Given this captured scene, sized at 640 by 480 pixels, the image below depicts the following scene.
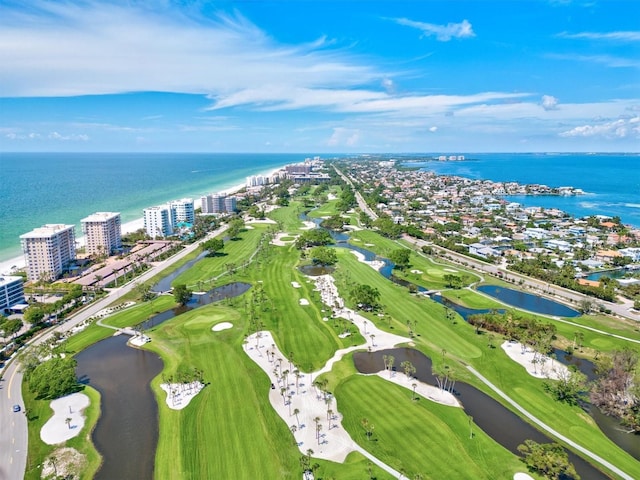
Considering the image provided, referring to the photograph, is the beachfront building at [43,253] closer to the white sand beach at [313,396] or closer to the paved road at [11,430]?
the paved road at [11,430]

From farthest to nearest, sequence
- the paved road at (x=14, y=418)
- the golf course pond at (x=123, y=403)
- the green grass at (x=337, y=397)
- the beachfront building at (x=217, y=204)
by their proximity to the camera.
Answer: the beachfront building at (x=217, y=204) → the golf course pond at (x=123, y=403) → the green grass at (x=337, y=397) → the paved road at (x=14, y=418)

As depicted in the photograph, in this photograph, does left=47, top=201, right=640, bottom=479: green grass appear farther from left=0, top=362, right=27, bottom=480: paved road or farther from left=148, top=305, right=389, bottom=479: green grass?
left=0, top=362, right=27, bottom=480: paved road

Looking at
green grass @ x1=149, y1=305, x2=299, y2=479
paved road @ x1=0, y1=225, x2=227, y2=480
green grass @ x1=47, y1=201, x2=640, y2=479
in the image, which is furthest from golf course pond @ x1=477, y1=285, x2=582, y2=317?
paved road @ x1=0, y1=225, x2=227, y2=480

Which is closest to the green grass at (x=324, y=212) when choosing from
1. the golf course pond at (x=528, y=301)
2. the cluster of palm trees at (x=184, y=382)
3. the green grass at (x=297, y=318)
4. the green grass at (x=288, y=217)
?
the green grass at (x=288, y=217)

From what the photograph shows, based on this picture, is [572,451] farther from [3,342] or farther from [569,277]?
[3,342]

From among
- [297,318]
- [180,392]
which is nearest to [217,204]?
[297,318]
